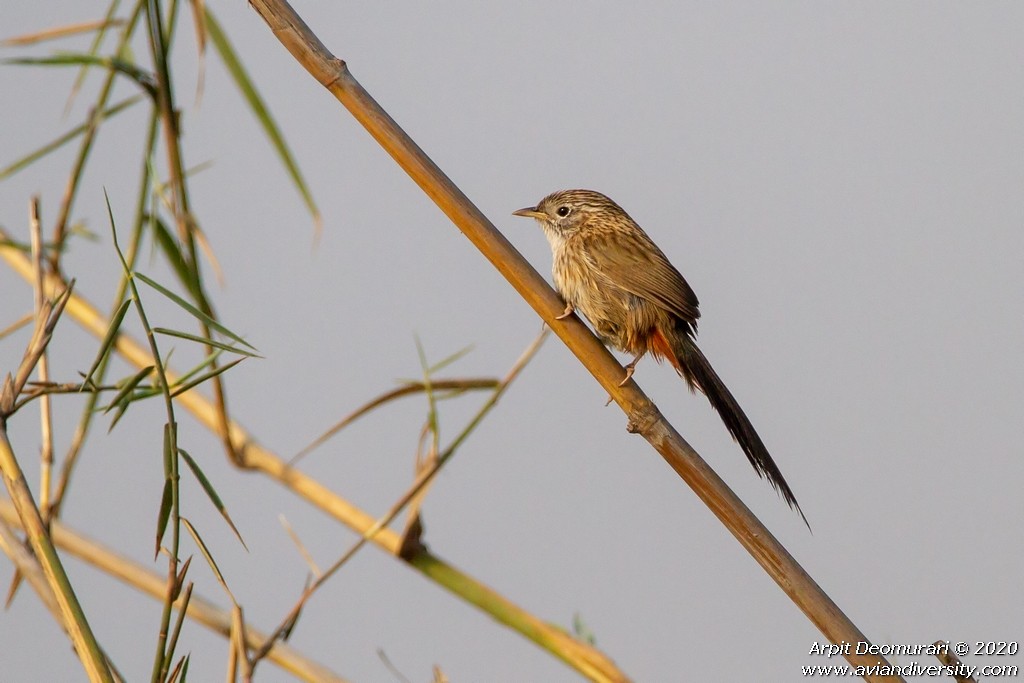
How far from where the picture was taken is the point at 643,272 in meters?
3.75

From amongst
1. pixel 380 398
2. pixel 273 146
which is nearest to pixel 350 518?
pixel 380 398

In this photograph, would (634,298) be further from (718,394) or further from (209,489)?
(209,489)

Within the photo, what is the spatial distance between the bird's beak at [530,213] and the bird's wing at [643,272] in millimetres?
446

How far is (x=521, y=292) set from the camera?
2336 millimetres

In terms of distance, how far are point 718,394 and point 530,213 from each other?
55.5 inches

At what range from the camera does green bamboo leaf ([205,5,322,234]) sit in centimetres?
293

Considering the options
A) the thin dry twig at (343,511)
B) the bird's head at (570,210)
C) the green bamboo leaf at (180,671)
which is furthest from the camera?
the bird's head at (570,210)

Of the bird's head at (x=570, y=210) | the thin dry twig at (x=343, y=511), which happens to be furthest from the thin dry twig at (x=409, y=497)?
the bird's head at (x=570, y=210)

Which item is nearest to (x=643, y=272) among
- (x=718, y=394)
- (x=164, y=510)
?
(x=718, y=394)

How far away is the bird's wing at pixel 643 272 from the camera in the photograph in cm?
366

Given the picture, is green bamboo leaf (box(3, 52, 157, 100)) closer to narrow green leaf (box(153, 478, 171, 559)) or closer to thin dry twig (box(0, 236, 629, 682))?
thin dry twig (box(0, 236, 629, 682))

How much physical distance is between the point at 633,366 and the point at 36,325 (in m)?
1.94

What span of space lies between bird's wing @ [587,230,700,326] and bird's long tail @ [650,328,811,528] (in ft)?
0.34

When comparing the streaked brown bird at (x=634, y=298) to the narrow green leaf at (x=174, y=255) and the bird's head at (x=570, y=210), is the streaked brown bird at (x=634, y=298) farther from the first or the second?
the narrow green leaf at (x=174, y=255)
